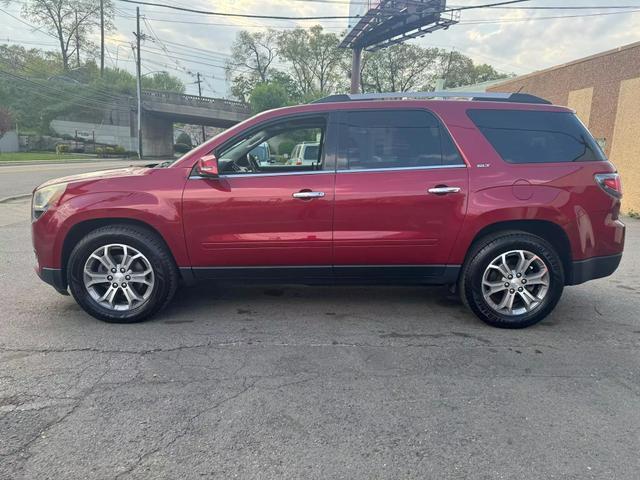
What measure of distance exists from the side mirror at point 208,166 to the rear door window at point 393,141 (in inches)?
41.6

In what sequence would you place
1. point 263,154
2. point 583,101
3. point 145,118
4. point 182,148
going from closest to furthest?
1. point 263,154
2. point 583,101
3. point 182,148
4. point 145,118

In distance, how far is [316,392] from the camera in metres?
2.86

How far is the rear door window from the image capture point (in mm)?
3824

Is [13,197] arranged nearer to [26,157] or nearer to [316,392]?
[316,392]

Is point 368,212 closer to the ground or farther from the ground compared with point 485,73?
closer to the ground

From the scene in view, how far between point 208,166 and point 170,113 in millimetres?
55126

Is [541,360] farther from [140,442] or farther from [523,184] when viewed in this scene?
[140,442]

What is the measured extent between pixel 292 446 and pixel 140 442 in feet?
2.66

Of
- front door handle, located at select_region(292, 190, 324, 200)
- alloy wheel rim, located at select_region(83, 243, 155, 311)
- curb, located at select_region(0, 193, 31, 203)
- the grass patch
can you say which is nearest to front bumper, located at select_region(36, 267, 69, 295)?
alloy wheel rim, located at select_region(83, 243, 155, 311)

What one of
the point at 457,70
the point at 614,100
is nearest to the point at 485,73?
the point at 457,70

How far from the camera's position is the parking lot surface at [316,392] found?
7.36ft

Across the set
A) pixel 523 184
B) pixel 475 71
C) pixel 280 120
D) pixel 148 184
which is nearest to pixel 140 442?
pixel 148 184

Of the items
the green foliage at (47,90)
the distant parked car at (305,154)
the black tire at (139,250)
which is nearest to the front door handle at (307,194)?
the distant parked car at (305,154)

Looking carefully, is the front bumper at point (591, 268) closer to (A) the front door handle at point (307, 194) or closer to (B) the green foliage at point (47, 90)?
(A) the front door handle at point (307, 194)
